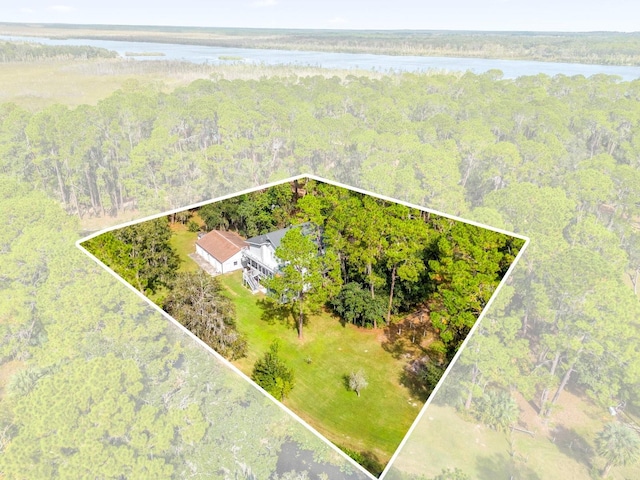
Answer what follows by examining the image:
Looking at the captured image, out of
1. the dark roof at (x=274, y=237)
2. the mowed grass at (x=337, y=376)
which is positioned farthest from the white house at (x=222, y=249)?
the mowed grass at (x=337, y=376)

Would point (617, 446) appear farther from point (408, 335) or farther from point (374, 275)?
point (374, 275)

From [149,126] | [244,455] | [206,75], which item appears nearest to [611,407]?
[244,455]

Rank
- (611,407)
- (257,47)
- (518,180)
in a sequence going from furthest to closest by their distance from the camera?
(257,47) < (518,180) < (611,407)

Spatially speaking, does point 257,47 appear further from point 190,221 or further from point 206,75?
point 190,221

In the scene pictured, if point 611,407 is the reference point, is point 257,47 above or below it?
above

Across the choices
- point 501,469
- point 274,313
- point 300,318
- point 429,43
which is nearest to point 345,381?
point 300,318

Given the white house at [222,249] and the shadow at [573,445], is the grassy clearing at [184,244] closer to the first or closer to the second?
the white house at [222,249]
